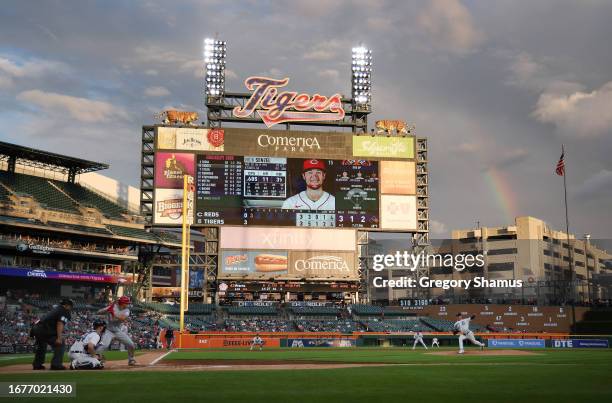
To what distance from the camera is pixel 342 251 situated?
57.2 metres

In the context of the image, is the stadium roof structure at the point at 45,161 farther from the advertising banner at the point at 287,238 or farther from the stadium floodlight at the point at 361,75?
the stadium floodlight at the point at 361,75

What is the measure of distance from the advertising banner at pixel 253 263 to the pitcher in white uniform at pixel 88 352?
39857 millimetres

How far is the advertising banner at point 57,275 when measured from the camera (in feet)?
160

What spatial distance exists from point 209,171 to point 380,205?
15434mm

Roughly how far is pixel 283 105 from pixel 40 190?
75.7 ft

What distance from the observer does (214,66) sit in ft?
195

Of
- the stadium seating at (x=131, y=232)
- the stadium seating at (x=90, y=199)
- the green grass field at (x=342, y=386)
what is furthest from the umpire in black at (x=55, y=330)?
the stadium seating at (x=90, y=199)

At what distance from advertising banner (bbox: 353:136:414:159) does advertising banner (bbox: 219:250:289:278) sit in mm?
11671

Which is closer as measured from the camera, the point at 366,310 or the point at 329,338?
the point at 329,338

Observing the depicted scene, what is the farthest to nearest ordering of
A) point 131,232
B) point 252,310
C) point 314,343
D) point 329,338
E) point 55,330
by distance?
point 131,232 < point 252,310 < point 329,338 < point 314,343 < point 55,330

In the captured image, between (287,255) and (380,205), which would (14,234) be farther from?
(380,205)

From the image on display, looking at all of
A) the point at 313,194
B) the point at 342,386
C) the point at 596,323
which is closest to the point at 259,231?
the point at 313,194

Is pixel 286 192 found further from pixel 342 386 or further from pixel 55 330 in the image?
pixel 342 386

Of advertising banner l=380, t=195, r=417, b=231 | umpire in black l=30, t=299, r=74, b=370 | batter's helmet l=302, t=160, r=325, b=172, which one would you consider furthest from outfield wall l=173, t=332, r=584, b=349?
umpire in black l=30, t=299, r=74, b=370
